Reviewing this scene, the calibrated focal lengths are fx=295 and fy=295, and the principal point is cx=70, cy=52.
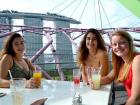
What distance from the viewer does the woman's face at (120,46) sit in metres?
1.86

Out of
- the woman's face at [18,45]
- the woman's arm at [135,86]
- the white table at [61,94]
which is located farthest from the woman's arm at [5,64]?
the woman's arm at [135,86]

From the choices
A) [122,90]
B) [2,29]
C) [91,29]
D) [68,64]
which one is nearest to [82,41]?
[91,29]

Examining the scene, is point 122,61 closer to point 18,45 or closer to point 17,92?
point 17,92

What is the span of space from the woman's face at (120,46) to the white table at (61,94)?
230 mm

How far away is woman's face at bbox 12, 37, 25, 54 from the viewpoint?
8.25ft

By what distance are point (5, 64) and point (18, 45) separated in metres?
0.24

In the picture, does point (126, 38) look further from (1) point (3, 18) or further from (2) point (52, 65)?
(1) point (3, 18)

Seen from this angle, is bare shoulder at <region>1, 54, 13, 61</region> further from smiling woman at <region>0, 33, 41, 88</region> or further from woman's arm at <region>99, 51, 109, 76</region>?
woman's arm at <region>99, 51, 109, 76</region>

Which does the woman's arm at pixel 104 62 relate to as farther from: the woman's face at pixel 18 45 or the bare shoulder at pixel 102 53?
the woman's face at pixel 18 45

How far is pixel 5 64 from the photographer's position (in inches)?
94.0

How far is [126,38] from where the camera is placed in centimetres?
187

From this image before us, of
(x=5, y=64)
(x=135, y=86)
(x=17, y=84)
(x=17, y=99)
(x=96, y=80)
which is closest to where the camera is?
(x=17, y=99)

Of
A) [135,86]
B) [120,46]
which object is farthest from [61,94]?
[120,46]

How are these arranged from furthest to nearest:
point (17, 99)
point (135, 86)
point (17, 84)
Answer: point (135, 86), point (17, 84), point (17, 99)
